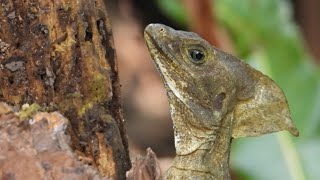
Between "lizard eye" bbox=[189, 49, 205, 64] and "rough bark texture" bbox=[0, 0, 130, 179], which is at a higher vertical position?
"lizard eye" bbox=[189, 49, 205, 64]

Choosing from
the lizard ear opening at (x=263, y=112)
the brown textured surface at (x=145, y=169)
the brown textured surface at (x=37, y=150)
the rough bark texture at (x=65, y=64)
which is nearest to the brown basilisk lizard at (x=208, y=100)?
the lizard ear opening at (x=263, y=112)

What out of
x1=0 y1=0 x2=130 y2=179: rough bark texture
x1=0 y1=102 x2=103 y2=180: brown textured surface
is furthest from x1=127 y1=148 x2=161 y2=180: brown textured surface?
x1=0 y1=102 x2=103 y2=180: brown textured surface

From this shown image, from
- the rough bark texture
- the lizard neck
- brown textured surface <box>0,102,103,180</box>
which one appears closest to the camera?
brown textured surface <box>0,102,103,180</box>

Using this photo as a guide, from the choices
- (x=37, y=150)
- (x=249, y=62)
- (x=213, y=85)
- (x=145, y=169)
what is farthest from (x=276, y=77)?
(x=37, y=150)

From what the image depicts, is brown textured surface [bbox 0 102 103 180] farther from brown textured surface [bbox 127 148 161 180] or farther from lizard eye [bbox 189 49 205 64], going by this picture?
lizard eye [bbox 189 49 205 64]

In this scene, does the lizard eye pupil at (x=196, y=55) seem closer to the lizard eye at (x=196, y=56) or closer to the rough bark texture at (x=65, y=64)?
the lizard eye at (x=196, y=56)

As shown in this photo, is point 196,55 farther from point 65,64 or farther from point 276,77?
point 276,77
